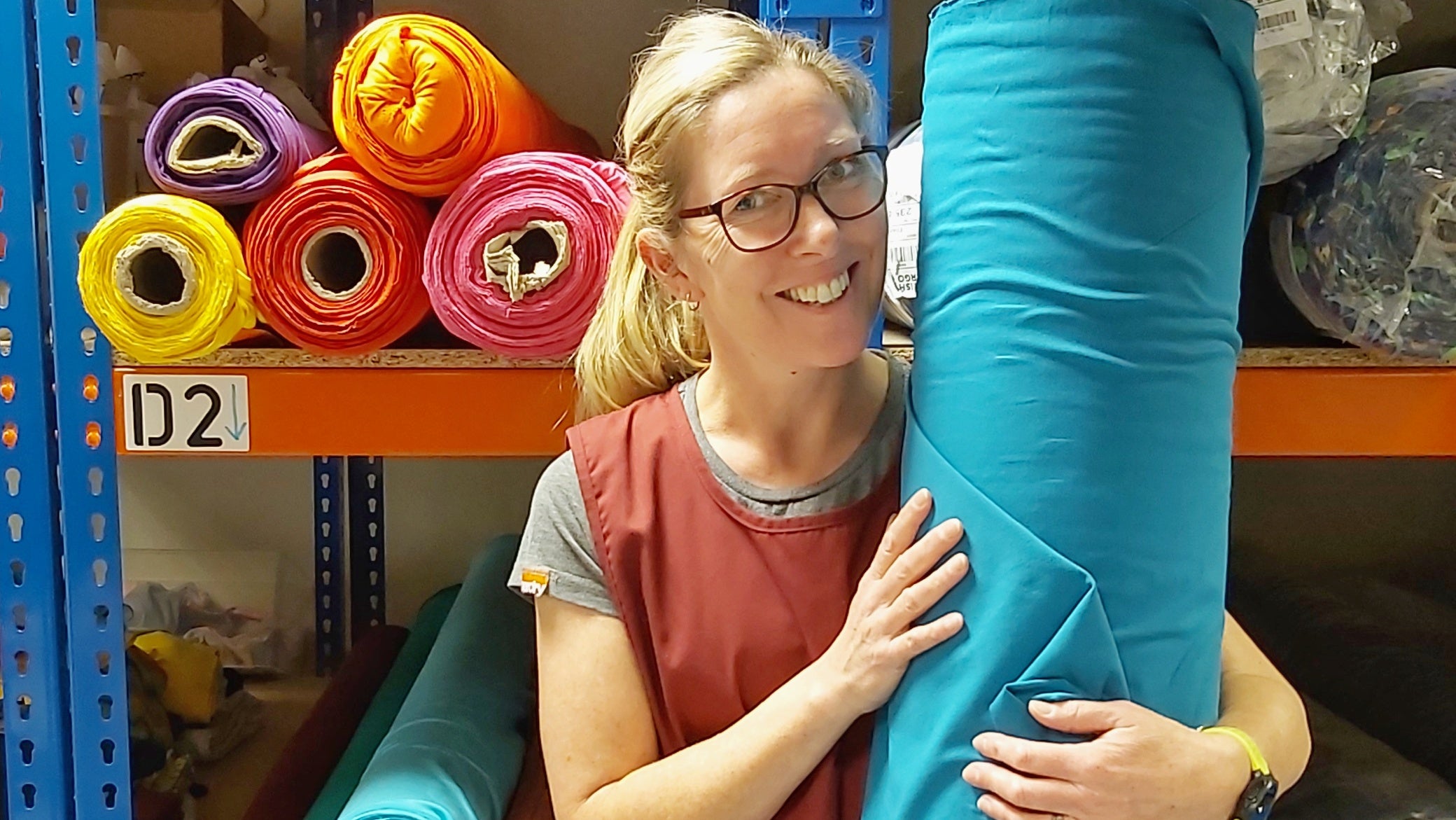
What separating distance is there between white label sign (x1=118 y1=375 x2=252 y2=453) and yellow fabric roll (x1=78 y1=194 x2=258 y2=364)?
2 centimetres

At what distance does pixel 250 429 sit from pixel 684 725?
374mm

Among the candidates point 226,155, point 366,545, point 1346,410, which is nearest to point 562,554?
point 226,155

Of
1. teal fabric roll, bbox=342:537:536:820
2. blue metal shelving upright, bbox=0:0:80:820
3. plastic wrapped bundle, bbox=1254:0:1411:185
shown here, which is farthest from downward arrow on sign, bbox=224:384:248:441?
plastic wrapped bundle, bbox=1254:0:1411:185

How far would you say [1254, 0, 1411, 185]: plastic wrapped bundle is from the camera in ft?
2.49

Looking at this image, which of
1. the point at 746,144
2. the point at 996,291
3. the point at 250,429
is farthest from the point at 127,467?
the point at 996,291

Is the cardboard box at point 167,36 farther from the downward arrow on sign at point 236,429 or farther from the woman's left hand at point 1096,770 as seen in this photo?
the woman's left hand at point 1096,770

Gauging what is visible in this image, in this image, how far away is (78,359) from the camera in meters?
0.82

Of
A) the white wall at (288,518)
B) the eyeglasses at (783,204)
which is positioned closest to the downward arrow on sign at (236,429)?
the eyeglasses at (783,204)

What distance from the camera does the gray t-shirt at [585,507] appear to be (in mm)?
754

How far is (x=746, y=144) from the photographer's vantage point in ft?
2.22

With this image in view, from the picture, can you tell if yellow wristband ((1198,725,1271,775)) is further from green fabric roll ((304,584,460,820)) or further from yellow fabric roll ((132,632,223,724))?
yellow fabric roll ((132,632,223,724))

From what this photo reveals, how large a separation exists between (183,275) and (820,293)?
1.48ft

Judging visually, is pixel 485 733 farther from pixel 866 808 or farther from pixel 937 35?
pixel 937 35

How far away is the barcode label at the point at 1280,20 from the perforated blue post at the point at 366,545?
1.11 meters
